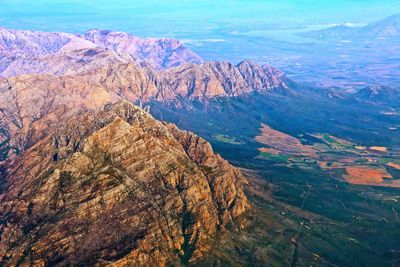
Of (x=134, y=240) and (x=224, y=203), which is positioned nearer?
(x=134, y=240)

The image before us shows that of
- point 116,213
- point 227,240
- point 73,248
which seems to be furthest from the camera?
point 227,240

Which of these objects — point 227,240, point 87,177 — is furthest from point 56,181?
point 227,240

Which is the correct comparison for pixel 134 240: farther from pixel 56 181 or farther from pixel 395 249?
pixel 395 249

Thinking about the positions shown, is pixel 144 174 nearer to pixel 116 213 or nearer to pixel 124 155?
pixel 124 155

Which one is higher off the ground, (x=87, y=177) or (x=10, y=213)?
(x=87, y=177)

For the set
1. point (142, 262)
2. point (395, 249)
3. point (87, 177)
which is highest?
point (87, 177)

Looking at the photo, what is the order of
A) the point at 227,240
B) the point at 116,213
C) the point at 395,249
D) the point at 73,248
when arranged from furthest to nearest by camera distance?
1. the point at 395,249
2. the point at 227,240
3. the point at 116,213
4. the point at 73,248

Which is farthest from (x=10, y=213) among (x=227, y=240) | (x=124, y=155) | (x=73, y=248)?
(x=227, y=240)
